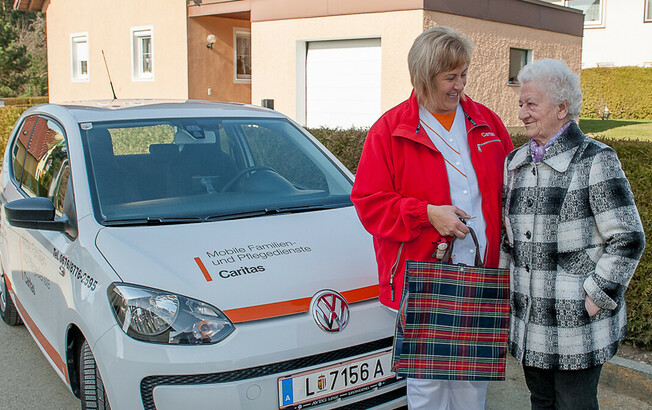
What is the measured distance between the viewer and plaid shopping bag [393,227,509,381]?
8.07 ft

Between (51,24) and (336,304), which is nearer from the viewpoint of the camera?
(336,304)

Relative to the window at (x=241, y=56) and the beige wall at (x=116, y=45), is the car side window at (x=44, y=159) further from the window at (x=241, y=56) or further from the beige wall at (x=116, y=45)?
the window at (x=241, y=56)

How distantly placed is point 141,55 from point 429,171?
17.5 meters

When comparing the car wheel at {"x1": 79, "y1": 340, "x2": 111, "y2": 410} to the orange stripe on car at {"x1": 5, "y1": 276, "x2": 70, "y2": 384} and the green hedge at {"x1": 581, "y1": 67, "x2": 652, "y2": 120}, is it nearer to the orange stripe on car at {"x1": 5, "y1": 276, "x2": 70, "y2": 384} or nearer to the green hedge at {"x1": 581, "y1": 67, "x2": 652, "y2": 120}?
the orange stripe on car at {"x1": 5, "y1": 276, "x2": 70, "y2": 384}

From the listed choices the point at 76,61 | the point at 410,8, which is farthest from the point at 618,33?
the point at 76,61

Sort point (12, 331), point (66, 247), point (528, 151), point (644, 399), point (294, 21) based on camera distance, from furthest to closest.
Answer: point (294, 21) → point (12, 331) → point (644, 399) → point (66, 247) → point (528, 151)

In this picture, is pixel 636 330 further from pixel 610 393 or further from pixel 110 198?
pixel 110 198

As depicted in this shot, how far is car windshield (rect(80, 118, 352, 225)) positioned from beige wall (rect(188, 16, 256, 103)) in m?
13.2

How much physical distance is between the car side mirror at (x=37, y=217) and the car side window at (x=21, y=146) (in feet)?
4.42

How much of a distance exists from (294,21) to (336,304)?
11.9m

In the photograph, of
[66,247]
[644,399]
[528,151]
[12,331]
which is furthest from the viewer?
[12,331]

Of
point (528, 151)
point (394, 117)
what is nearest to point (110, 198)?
point (394, 117)

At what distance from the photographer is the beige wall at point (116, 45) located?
17.0 m

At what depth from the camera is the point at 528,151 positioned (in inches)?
97.8
